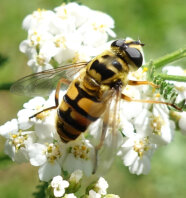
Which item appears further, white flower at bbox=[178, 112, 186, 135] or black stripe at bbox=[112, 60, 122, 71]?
white flower at bbox=[178, 112, 186, 135]

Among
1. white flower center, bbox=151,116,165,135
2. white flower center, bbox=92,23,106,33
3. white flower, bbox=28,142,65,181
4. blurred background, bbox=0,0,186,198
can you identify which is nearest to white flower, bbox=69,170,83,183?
white flower, bbox=28,142,65,181

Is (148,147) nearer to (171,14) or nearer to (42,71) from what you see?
(42,71)

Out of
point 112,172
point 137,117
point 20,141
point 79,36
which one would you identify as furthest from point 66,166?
point 112,172

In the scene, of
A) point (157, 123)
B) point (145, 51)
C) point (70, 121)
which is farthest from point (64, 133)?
point (145, 51)

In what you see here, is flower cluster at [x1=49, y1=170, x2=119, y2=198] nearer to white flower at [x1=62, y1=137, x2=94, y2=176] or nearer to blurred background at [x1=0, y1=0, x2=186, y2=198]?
white flower at [x1=62, y1=137, x2=94, y2=176]

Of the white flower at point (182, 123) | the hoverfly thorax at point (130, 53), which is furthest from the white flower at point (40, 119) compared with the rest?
the white flower at point (182, 123)
